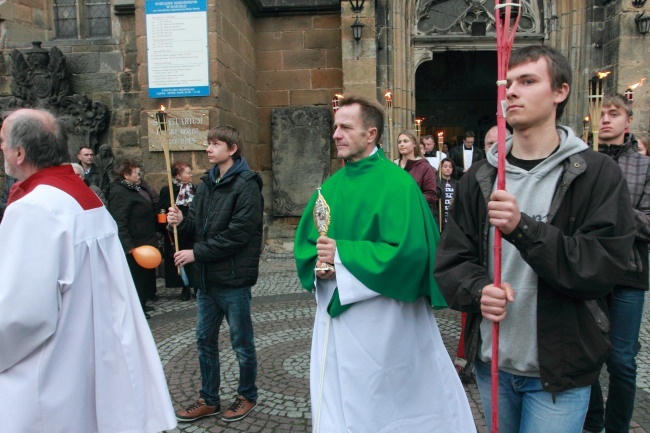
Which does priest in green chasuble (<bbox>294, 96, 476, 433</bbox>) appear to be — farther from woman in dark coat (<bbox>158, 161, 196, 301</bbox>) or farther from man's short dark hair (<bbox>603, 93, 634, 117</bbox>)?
woman in dark coat (<bbox>158, 161, 196, 301</bbox>)

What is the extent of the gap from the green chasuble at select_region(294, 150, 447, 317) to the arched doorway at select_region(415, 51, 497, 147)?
14.9 metres

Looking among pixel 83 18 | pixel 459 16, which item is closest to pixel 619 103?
pixel 459 16

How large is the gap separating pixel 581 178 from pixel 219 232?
2.23m

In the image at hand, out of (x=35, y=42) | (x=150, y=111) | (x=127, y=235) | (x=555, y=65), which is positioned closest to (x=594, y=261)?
(x=555, y=65)

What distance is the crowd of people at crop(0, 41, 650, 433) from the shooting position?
166 cm

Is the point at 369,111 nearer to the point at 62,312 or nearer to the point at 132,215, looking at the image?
the point at 62,312

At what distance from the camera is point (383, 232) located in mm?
2365

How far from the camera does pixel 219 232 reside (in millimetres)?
3328

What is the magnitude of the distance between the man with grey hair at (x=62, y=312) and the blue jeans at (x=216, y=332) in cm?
95

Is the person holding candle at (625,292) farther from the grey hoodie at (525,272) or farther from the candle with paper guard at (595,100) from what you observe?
the grey hoodie at (525,272)

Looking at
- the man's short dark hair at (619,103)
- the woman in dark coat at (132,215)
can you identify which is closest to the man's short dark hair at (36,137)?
the man's short dark hair at (619,103)

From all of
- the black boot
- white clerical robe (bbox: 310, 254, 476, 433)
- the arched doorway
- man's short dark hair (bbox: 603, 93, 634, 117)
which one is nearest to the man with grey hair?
white clerical robe (bbox: 310, 254, 476, 433)

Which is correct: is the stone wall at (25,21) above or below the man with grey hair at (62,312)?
above

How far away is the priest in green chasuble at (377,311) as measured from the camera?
230 cm
